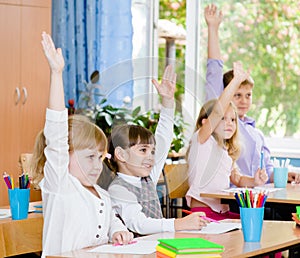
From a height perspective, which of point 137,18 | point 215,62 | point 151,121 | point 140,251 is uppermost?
point 137,18

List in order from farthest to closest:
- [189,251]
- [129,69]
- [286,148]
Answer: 1. [286,148]
2. [129,69]
3. [189,251]

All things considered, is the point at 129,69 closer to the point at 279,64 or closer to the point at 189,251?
the point at 189,251

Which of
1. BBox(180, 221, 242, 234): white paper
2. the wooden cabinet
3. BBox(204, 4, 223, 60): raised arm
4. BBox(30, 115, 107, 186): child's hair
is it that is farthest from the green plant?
BBox(30, 115, 107, 186): child's hair

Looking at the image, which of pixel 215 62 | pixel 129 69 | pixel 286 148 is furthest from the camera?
pixel 286 148

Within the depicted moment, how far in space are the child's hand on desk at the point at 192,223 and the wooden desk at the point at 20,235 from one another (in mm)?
707

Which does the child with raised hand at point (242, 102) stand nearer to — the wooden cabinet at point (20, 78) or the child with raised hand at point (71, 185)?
the wooden cabinet at point (20, 78)

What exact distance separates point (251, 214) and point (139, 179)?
49 centimetres

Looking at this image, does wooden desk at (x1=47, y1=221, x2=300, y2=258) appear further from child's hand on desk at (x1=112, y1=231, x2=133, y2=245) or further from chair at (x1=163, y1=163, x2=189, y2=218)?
chair at (x1=163, y1=163, x2=189, y2=218)

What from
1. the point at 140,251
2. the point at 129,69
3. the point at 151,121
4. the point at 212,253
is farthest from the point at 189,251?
the point at 151,121

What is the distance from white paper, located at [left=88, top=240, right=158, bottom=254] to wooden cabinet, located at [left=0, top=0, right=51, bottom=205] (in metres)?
2.49

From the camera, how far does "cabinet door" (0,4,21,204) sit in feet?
15.6

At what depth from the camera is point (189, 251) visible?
210cm

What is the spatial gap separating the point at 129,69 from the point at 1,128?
2459 mm

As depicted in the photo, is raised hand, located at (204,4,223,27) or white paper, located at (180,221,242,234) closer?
white paper, located at (180,221,242,234)
